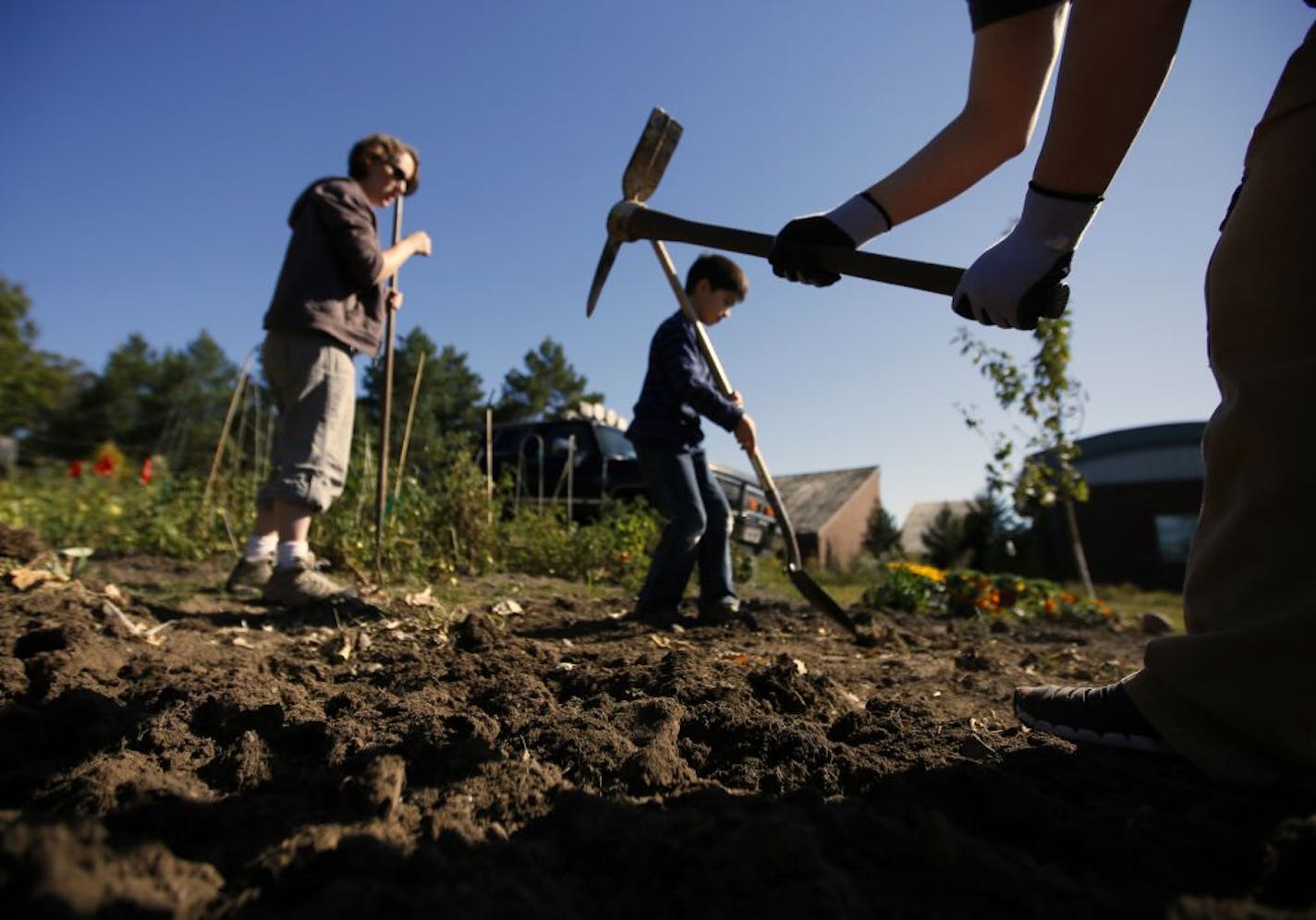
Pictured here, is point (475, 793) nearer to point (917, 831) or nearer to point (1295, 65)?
point (917, 831)

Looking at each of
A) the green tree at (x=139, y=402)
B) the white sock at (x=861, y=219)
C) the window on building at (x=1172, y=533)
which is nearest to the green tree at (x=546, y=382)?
the green tree at (x=139, y=402)

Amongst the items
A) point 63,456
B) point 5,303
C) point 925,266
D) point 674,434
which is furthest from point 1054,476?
point 63,456

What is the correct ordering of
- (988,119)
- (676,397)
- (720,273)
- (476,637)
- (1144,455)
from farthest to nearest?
(1144,455) → (720,273) → (676,397) → (476,637) → (988,119)

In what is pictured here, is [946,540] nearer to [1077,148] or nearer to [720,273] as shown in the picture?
[720,273]

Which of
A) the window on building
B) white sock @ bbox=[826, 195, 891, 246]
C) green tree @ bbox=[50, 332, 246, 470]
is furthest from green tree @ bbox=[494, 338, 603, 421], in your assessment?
white sock @ bbox=[826, 195, 891, 246]

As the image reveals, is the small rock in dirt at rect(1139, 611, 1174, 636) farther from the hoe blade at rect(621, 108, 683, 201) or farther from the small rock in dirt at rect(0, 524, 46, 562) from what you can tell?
the small rock in dirt at rect(0, 524, 46, 562)

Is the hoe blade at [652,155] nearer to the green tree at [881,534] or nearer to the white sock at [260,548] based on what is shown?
the white sock at [260,548]

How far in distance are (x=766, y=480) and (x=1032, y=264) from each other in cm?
225

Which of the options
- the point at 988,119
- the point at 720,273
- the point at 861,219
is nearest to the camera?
the point at 988,119

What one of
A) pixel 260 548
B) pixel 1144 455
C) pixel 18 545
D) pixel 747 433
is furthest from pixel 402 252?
pixel 1144 455

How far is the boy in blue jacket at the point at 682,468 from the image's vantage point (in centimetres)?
355

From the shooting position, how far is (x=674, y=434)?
3660 millimetres

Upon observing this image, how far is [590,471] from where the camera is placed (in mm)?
8523

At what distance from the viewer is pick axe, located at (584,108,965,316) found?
1.81m
